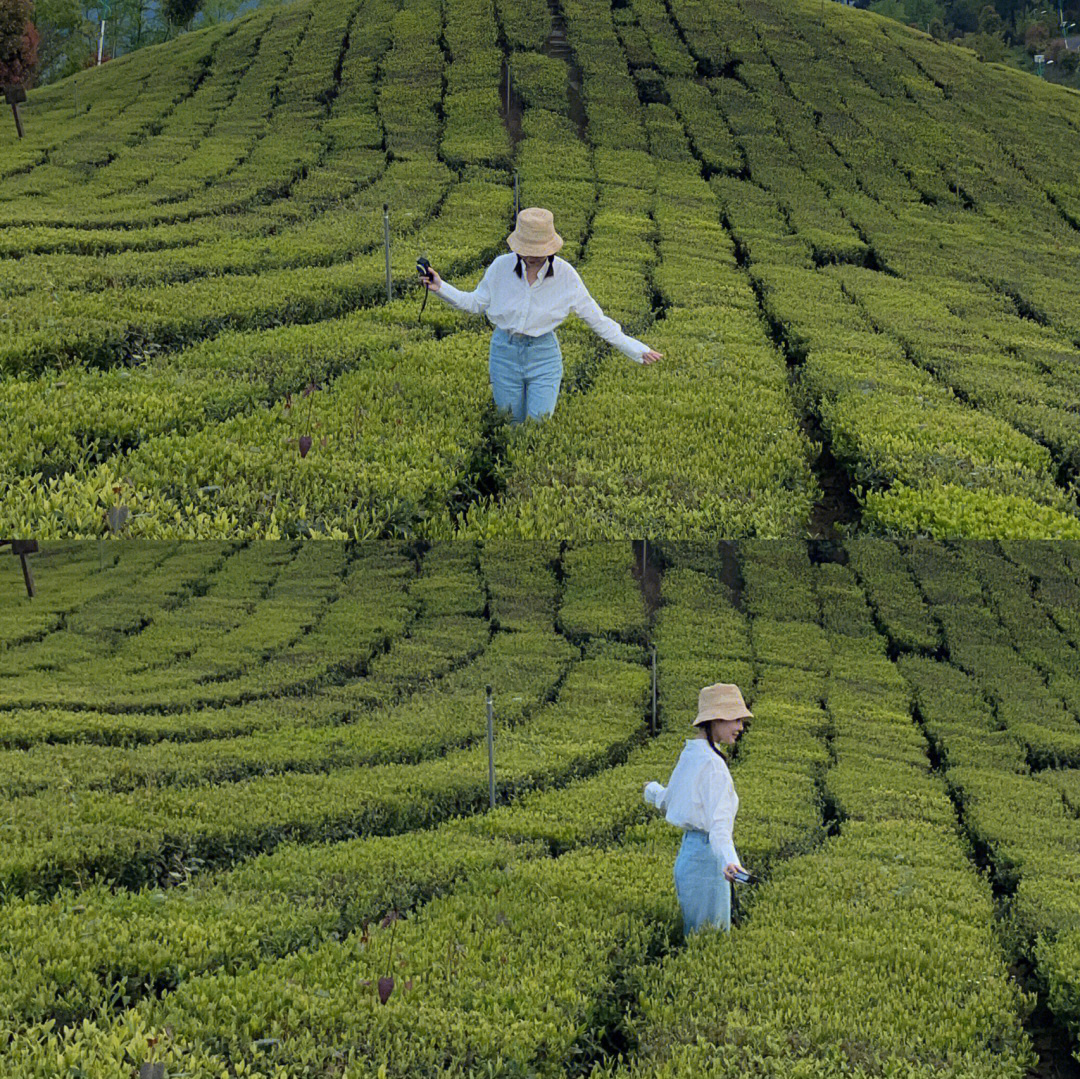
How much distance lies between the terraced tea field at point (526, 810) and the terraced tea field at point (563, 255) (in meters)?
0.97

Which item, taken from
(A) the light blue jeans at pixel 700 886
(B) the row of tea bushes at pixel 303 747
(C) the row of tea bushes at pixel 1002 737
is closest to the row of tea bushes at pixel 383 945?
(A) the light blue jeans at pixel 700 886

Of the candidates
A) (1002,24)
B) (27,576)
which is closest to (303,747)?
(27,576)

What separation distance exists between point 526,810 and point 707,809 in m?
3.79

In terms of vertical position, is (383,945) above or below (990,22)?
above

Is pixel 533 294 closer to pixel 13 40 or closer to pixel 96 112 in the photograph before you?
pixel 96 112

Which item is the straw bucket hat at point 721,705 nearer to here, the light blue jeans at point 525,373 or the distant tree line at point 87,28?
the light blue jeans at point 525,373

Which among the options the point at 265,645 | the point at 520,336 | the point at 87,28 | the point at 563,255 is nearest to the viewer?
the point at 520,336

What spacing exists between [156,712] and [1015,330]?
44.9 feet

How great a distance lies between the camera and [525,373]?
13242mm

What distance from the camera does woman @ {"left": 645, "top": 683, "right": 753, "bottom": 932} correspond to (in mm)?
8430

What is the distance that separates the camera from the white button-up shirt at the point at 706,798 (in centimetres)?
838

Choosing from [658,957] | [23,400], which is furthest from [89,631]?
[658,957]

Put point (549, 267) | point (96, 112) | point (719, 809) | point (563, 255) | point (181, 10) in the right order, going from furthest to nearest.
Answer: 1. point (181, 10)
2. point (96, 112)
3. point (563, 255)
4. point (549, 267)
5. point (719, 809)

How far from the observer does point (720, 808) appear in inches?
332
